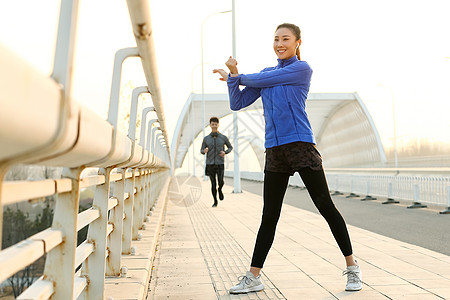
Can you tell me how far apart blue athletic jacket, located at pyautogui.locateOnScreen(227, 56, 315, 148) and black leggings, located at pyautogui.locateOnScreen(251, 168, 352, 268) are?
0.26 meters

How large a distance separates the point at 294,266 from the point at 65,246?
3.33 m

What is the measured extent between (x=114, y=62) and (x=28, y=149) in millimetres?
2027

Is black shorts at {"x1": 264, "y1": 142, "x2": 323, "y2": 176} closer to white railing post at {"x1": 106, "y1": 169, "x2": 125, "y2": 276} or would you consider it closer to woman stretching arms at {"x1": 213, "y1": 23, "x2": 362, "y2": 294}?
woman stretching arms at {"x1": 213, "y1": 23, "x2": 362, "y2": 294}

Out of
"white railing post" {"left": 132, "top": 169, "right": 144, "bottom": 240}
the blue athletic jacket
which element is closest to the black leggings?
A: the blue athletic jacket

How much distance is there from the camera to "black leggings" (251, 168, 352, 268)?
3895 millimetres

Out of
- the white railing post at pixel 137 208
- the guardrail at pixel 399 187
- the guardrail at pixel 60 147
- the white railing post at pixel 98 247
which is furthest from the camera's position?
the guardrail at pixel 399 187

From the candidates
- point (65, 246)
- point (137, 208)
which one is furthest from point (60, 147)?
point (137, 208)

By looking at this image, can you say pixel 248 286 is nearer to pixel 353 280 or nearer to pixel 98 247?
pixel 353 280

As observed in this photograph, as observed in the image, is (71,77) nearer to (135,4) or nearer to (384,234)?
(135,4)

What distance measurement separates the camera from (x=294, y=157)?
3834 mm

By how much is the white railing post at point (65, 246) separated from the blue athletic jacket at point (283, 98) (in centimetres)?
208

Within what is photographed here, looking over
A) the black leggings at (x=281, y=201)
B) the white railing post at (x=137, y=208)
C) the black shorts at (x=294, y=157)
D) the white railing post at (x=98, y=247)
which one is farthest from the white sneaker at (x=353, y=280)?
the white railing post at (x=137, y=208)

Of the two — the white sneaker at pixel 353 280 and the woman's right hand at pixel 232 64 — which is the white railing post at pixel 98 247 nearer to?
the woman's right hand at pixel 232 64

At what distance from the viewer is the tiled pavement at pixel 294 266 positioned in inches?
155
